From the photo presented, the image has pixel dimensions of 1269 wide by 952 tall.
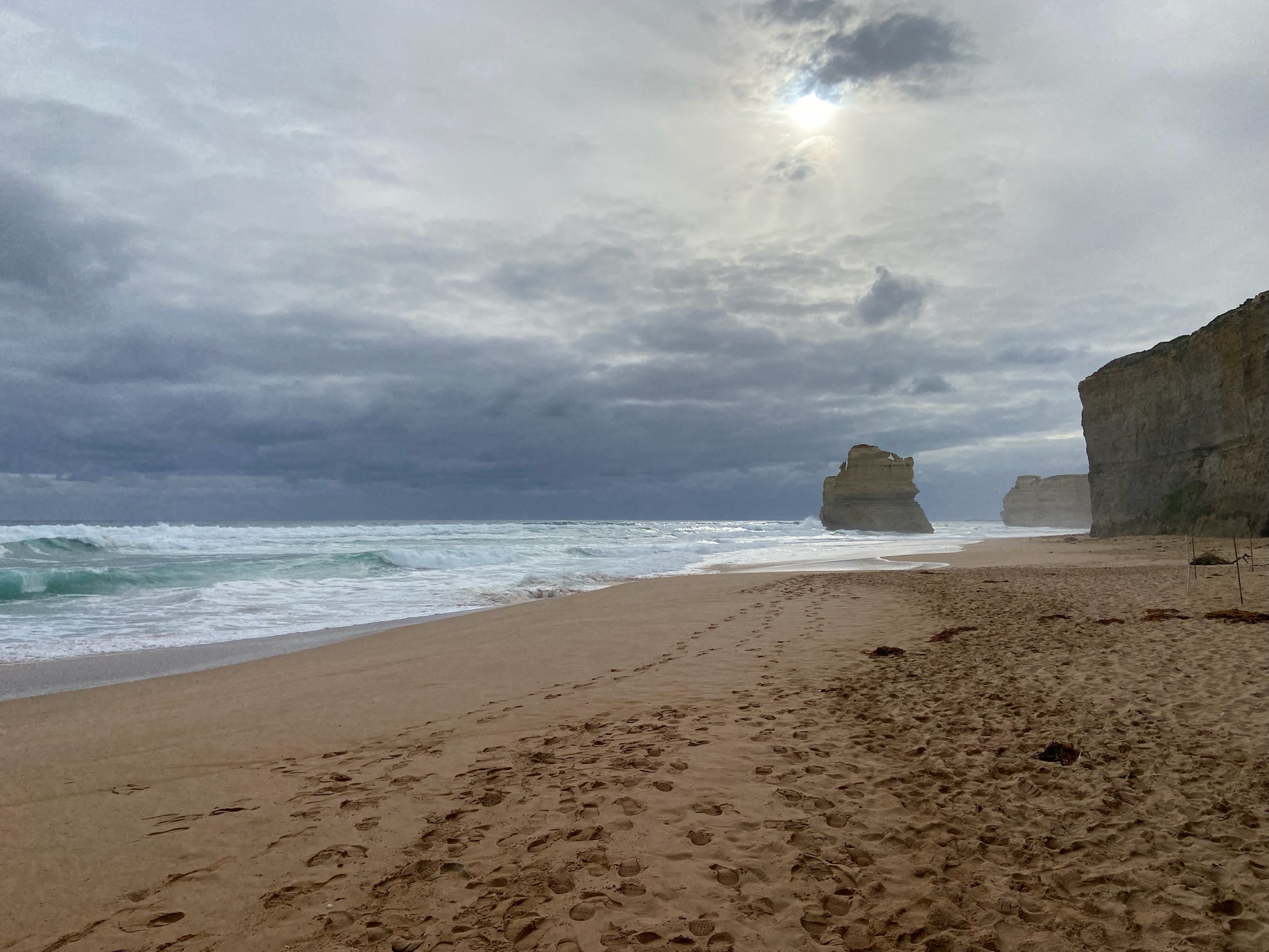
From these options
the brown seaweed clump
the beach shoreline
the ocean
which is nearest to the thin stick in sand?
the ocean

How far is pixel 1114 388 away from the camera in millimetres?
32844

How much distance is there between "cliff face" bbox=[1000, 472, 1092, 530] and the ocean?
5324 cm

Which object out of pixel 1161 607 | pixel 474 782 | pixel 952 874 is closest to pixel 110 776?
pixel 474 782

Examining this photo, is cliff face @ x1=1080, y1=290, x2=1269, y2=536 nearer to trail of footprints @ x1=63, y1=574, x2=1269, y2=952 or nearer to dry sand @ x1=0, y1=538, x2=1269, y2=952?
dry sand @ x1=0, y1=538, x2=1269, y2=952

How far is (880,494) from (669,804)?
77663mm

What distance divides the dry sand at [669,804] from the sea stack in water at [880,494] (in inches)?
2788

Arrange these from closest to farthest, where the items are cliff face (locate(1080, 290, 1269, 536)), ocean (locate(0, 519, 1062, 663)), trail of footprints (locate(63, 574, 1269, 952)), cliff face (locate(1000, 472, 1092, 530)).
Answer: trail of footprints (locate(63, 574, 1269, 952)) → ocean (locate(0, 519, 1062, 663)) → cliff face (locate(1080, 290, 1269, 536)) → cliff face (locate(1000, 472, 1092, 530))

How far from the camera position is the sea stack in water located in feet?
248

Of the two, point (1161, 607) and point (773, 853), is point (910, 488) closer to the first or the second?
point (1161, 607)

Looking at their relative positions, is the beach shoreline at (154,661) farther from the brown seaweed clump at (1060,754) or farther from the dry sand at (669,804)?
the brown seaweed clump at (1060,754)

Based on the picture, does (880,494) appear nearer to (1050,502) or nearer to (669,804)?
(1050,502)

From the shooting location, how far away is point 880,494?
7612 cm

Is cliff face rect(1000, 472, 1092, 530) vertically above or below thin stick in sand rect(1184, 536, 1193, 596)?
above

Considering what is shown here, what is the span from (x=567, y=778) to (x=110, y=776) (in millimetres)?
3759
